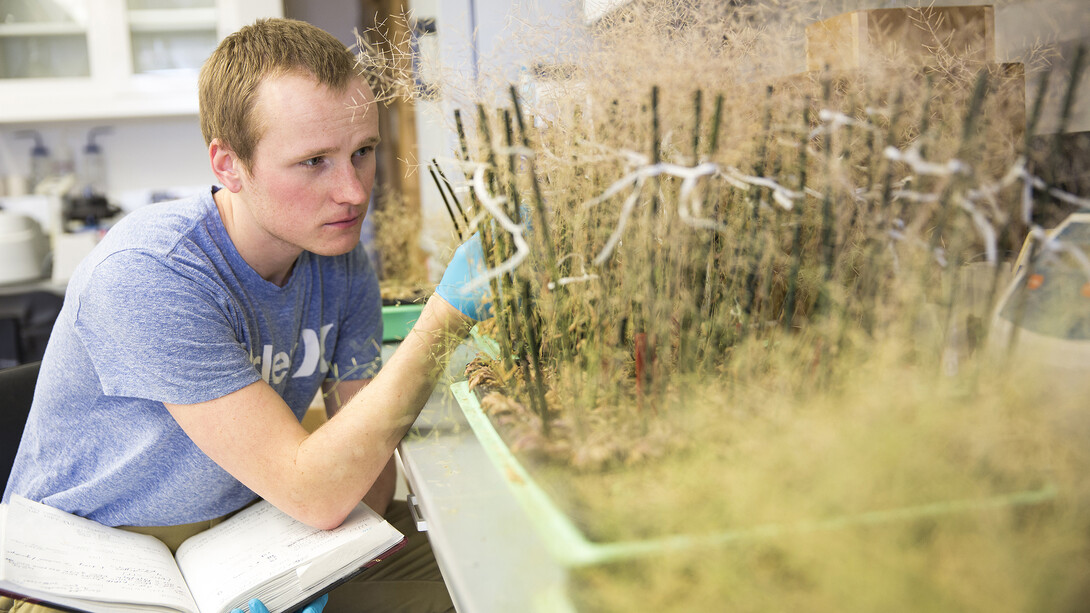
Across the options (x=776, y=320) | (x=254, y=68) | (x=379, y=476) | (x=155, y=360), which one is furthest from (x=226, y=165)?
(x=776, y=320)

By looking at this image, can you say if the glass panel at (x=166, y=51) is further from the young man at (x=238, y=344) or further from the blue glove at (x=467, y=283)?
the blue glove at (x=467, y=283)

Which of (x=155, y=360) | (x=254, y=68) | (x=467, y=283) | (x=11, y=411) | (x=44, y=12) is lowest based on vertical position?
(x=11, y=411)

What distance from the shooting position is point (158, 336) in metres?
0.80

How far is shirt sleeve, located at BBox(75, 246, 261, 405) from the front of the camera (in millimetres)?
794

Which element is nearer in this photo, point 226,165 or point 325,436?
point 325,436

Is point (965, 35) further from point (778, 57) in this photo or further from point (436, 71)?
point (436, 71)

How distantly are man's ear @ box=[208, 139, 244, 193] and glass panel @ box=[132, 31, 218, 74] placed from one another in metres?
2.10

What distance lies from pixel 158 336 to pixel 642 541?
655mm

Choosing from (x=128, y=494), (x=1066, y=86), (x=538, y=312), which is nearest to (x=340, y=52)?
(x=538, y=312)

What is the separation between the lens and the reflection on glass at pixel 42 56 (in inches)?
104

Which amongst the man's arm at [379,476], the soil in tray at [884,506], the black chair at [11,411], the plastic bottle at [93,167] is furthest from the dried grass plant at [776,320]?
the plastic bottle at [93,167]

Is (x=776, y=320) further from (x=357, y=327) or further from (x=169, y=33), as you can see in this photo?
(x=169, y=33)

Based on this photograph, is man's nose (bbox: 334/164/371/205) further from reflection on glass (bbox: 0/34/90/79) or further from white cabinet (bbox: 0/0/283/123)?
reflection on glass (bbox: 0/34/90/79)

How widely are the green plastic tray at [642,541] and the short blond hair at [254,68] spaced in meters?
0.55
